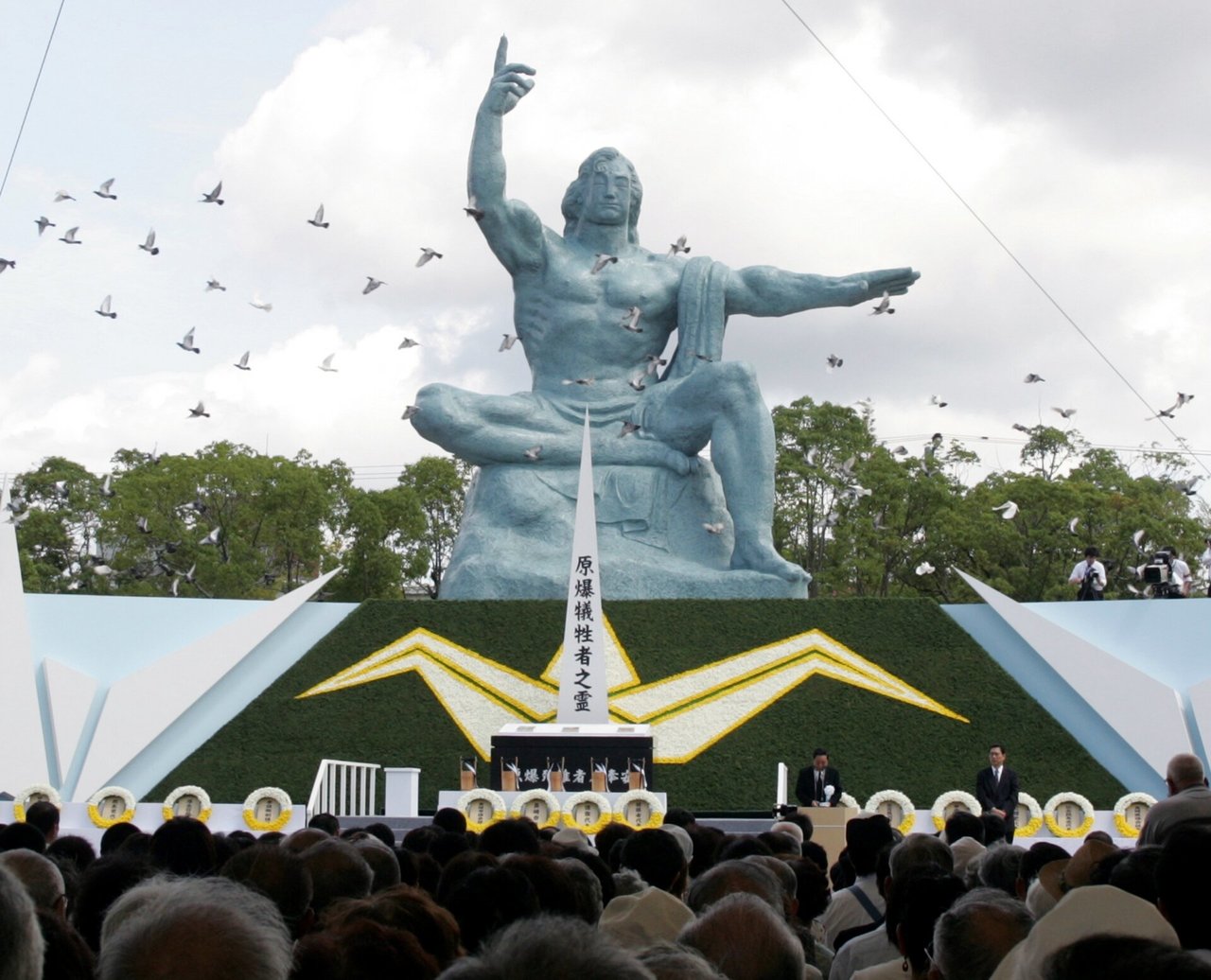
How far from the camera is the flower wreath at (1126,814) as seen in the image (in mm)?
13591

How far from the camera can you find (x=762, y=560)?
2014 cm

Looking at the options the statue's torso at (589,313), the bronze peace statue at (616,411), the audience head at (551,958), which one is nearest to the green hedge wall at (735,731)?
the bronze peace statue at (616,411)

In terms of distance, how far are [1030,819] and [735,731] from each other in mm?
4096

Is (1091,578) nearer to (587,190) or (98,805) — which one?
(587,190)

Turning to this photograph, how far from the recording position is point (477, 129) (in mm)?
20109

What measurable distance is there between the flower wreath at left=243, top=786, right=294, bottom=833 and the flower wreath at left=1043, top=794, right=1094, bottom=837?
627 cm

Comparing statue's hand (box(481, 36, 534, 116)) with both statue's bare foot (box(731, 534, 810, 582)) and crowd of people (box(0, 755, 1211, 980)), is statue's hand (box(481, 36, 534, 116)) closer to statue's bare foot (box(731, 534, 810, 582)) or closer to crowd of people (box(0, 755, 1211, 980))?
statue's bare foot (box(731, 534, 810, 582))

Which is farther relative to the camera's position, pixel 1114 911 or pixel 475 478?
pixel 475 478

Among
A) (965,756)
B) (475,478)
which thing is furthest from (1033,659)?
(475,478)

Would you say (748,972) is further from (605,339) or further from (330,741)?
(605,339)

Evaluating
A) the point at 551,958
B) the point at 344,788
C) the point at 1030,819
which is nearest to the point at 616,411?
the point at 344,788

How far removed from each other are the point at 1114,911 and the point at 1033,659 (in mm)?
15664

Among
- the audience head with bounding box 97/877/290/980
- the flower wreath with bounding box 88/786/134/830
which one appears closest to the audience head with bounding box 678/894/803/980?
the audience head with bounding box 97/877/290/980

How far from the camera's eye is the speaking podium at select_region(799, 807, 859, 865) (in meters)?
10.4
